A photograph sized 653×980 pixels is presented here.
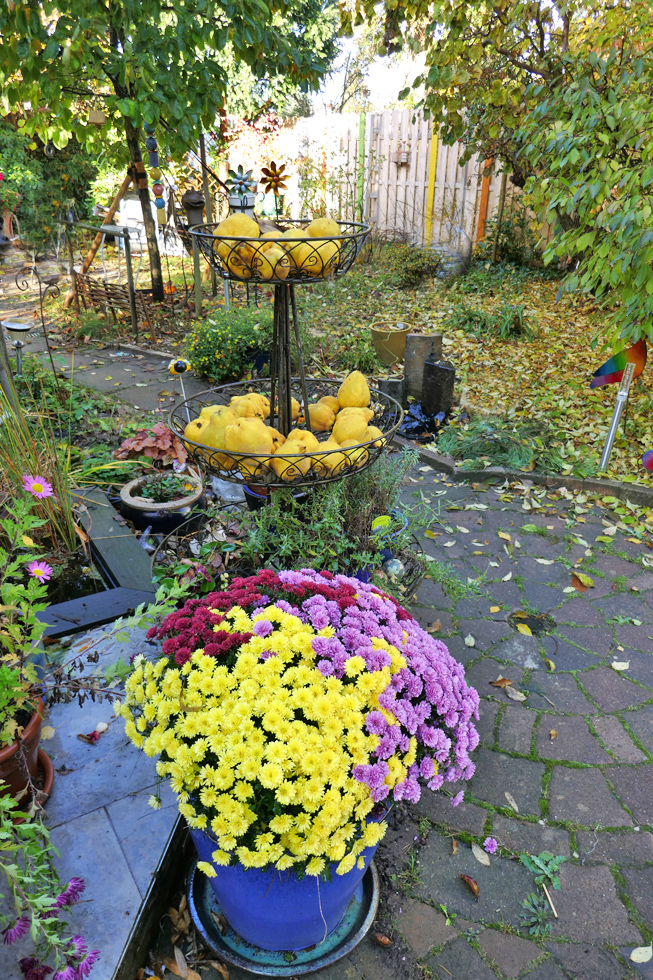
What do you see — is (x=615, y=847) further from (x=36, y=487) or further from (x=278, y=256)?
(x=36, y=487)

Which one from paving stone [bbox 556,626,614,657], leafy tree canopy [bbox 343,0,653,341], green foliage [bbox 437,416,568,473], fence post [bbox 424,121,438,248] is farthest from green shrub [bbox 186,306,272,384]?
fence post [bbox 424,121,438,248]

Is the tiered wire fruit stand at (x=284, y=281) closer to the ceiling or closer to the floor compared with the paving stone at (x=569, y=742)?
closer to the ceiling

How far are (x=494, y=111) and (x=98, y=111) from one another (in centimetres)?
388

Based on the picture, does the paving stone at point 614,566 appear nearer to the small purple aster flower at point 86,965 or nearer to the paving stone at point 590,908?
the paving stone at point 590,908

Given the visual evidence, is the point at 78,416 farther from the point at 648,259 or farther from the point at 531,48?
the point at 531,48

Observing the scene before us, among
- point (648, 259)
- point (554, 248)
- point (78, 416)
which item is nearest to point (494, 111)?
point (554, 248)

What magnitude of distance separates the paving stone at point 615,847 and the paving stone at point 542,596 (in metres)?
1.16

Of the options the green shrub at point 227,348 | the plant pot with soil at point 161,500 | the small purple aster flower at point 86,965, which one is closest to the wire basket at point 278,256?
the plant pot with soil at point 161,500

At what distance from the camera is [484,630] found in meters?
2.89

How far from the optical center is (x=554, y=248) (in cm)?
388

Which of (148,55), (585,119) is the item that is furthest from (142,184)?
(585,119)

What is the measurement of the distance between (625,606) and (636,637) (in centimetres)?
25

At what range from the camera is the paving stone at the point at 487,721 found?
7.64 feet

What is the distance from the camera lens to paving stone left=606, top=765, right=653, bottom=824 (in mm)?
2043
